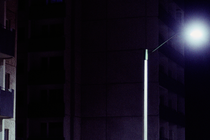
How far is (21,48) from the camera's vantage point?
51.1 m

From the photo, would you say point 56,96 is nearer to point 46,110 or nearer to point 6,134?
point 46,110

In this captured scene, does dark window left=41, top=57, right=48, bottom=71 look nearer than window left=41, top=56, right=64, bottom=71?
No

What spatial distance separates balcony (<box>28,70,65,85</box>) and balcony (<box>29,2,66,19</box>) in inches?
182

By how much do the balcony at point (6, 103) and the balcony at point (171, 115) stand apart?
2111 cm

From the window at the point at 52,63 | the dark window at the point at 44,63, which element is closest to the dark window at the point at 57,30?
the window at the point at 52,63

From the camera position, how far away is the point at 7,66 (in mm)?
32562

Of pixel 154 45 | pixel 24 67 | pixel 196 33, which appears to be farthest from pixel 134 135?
pixel 196 33

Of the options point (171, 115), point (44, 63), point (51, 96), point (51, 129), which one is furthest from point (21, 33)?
point (171, 115)

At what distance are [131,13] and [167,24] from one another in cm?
492

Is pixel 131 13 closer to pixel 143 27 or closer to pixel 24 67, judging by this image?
pixel 143 27

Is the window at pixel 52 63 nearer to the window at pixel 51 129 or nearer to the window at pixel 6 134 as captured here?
the window at pixel 51 129

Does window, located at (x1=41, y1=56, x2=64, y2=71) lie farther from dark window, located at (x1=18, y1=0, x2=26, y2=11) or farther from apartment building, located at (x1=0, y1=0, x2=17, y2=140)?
apartment building, located at (x1=0, y1=0, x2=17, y2=140)

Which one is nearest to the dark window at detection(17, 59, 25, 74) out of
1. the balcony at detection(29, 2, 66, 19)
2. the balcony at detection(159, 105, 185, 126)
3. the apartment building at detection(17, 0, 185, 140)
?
the apartment building at detection(17, 0, 185, 140)

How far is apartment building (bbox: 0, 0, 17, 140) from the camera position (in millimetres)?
30297
